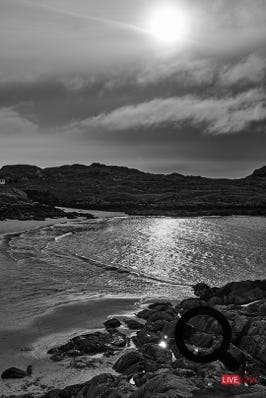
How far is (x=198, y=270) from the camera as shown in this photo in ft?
137

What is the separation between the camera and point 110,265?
143 ft

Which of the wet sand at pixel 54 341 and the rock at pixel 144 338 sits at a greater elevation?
the rock at pixel 144 338

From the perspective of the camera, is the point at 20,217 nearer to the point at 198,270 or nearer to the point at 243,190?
the point at 198,270

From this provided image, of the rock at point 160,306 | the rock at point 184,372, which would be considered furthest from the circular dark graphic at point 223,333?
the rock at point 160,306

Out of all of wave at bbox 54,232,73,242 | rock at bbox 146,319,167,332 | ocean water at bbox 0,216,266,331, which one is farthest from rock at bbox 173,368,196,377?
wave at bbox 54,232,73,242

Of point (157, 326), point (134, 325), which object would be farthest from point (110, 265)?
point (157, 326)

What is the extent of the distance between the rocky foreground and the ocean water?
→ 6325mm

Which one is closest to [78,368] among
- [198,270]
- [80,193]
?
[198,270]

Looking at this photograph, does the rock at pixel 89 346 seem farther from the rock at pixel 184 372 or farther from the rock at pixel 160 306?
the rock at pixel 160 306

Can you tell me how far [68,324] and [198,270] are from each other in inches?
845

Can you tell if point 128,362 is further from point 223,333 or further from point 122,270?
point 122,270

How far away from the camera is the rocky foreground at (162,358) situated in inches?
492

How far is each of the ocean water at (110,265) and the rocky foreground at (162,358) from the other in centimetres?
632

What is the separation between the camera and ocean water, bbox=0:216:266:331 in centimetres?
3055
